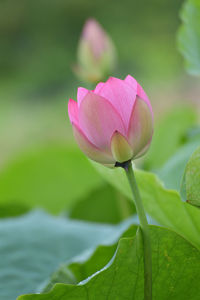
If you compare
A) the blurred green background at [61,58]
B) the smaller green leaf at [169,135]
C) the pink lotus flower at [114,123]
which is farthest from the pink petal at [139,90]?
the blurred green background at [61,58]

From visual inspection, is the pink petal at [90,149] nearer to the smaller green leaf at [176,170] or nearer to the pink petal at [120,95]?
the pink petal at [120,95]

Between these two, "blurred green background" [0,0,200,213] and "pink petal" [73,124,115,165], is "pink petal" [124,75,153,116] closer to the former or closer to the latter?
"pink petal" [73,124,115,165]

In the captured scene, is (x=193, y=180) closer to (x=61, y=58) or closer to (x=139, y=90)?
(x=139, y=90)

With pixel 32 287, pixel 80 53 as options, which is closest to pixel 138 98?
pixel 32 287

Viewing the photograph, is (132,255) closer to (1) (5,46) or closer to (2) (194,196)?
(2) (194,196)

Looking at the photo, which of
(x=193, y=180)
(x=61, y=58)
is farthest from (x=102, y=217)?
(x=61, y=58)
